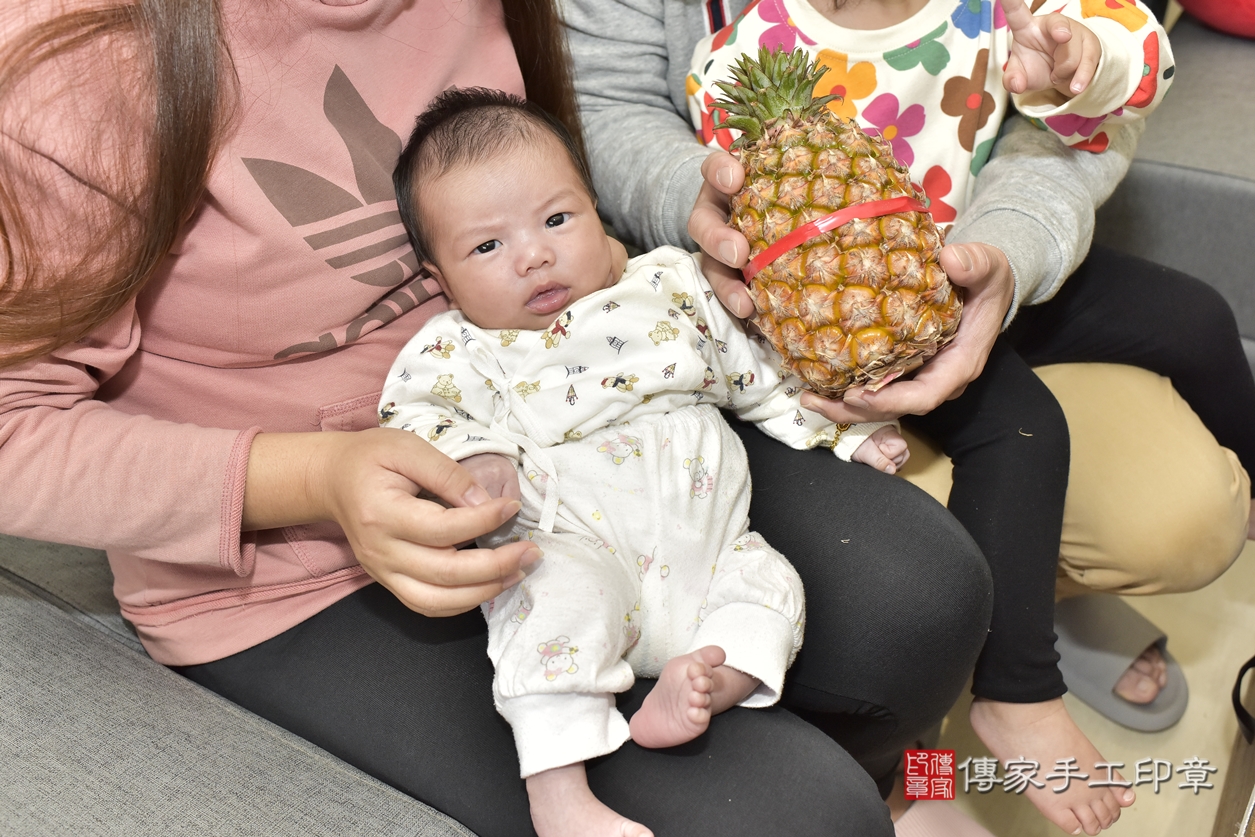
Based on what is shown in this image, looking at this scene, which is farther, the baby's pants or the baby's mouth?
the baby's mouth

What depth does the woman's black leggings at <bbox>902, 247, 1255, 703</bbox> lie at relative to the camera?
1189mm

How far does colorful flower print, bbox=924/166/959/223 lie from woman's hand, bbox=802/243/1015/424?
0.29m

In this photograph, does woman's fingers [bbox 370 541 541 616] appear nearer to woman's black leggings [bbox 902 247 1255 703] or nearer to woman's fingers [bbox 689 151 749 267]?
woman's fingers [bbox 689 151 749 267]

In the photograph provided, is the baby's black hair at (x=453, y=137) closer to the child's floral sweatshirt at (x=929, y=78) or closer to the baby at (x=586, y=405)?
A: the baby at (x=586, y=405)

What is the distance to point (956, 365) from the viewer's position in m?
1.08

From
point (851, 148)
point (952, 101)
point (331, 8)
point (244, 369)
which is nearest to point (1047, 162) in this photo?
point (952, 101)

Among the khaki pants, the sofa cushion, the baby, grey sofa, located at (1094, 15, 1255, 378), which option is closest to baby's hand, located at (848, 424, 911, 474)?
the baby

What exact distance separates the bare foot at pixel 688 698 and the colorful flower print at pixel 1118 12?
106 centimetres

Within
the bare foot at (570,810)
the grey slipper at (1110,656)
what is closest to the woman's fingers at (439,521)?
the bare foot at (570,810)

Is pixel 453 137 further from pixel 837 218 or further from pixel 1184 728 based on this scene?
pixel 1184 728

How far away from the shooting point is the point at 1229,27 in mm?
1967

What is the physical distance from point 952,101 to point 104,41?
1140 mm

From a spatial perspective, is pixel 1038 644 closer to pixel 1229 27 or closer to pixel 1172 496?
pixel 1172 496

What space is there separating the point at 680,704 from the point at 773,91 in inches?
28.5
